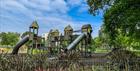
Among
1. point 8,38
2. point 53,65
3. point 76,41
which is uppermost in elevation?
point 8,38

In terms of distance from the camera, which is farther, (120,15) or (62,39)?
(62,39)

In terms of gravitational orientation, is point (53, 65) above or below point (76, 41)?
below

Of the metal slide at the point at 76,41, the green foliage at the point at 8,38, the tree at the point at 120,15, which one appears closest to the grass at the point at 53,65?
the tree at the point at 120,15

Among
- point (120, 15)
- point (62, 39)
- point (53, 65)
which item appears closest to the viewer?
point (53, 65)

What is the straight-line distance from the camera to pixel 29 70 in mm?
10492

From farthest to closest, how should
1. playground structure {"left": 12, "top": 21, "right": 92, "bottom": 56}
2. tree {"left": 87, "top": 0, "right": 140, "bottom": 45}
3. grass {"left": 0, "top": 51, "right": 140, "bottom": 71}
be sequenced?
1. playground structure {"left": 12, "top": 21, "right": 92, "bottom": 56}
2. tree {"left": 87, "top": 0, "right": 140, "bottom": 45}
3. grass {"left": 0, "top": 51, "right": 140, "bottom": 71}

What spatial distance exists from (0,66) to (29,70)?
105cm

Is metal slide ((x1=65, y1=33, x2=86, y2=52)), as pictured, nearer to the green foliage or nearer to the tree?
the tree

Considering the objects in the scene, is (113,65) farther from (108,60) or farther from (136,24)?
(136,24)

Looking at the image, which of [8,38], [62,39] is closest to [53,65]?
[62,39]

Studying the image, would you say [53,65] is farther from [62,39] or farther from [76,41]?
[62,39]

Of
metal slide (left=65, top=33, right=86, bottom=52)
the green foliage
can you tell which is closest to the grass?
metal slide (left=65, top=33, right=86, bottom=52)

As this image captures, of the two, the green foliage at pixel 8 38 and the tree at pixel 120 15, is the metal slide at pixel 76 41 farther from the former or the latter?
the green foliage at pixel 8 38

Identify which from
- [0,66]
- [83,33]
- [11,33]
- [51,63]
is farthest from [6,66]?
[11,33]
